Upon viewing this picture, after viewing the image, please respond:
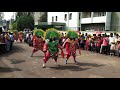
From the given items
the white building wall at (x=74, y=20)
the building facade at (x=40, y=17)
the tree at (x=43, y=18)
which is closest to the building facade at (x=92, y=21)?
the white building wall at (x=74, y=20)

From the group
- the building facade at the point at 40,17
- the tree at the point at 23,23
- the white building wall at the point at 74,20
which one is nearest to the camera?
the white building wall at the point at 74,20

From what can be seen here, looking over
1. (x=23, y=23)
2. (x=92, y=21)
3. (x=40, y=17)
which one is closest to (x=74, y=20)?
(x=92, y=21)

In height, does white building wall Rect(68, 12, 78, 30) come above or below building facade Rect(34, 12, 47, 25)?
below

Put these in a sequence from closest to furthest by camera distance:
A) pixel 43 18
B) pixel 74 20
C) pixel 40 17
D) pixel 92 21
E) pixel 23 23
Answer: pixel 92 21, pixel 74 20, pixel 23 23, pixel 43 18, pixel 40 17

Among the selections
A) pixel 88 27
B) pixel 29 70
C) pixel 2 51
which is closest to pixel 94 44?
pixel 2 51

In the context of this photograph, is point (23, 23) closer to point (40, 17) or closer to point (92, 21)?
point (40, 17)

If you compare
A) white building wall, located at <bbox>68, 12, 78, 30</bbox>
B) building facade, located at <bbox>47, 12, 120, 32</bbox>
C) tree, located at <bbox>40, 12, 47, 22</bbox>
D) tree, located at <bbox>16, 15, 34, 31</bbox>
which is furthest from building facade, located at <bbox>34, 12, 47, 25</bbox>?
white building wall, located at <bbox>68, 12, 78, 30</bbox>

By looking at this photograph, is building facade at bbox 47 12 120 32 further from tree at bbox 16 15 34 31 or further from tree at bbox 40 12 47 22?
tree at bbox 40 12 47 22

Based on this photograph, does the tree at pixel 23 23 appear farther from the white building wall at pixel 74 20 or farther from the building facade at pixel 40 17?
the white building wall at pixel 74 20

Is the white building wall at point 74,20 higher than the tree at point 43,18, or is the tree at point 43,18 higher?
the tree at point 43,18

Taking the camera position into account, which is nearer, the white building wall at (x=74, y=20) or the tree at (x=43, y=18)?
the white building wall at (x=74, y=20)
